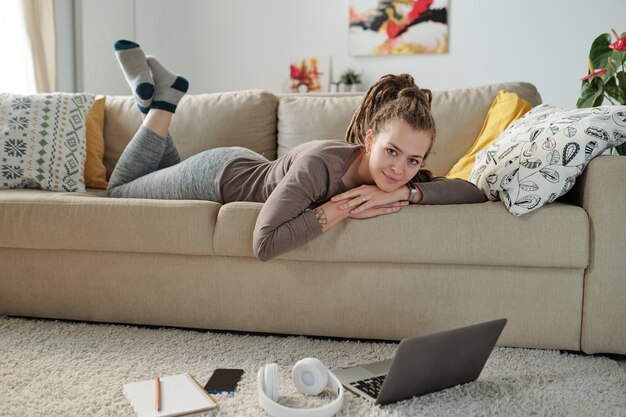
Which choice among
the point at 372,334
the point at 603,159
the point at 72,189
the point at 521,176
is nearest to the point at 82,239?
the point at 72,189

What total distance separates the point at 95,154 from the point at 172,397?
1615mm

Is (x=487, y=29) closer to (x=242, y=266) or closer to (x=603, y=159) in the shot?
(x=603, y=159)

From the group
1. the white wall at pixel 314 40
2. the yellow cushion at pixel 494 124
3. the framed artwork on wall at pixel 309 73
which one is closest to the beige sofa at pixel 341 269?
the yellow cushion at pixel 494 124

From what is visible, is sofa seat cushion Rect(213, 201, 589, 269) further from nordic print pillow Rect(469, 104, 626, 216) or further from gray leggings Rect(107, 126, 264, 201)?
gray leggings Rect(107, 126, 264, 201)

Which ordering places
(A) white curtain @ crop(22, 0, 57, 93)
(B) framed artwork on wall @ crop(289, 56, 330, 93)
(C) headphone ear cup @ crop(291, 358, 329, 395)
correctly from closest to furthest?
1. (C) headphone ear cup @ crop(291, 358, 329, 395)
2. (A) white curtain @ crop(22, 0, 57, 93)
3. (B) framed artwork on wall @ crop(289, 56, 330, 93)

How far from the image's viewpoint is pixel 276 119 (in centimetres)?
286

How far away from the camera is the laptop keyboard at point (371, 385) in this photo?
154 centimetres

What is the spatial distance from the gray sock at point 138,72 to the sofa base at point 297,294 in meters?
0.78

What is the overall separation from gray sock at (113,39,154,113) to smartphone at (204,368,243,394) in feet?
4.41

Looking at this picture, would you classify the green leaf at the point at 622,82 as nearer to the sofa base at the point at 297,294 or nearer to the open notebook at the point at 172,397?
the sofa base at the point at 297,294

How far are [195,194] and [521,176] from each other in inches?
44.3

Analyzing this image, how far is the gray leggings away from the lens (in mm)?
2287

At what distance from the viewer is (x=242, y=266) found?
6.54 feet

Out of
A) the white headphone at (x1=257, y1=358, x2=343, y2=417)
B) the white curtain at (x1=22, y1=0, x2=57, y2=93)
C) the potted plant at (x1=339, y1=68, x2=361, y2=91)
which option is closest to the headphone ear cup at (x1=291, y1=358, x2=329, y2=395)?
the white headphone at (x1=257, y1=358, x2=343, y2=417)
